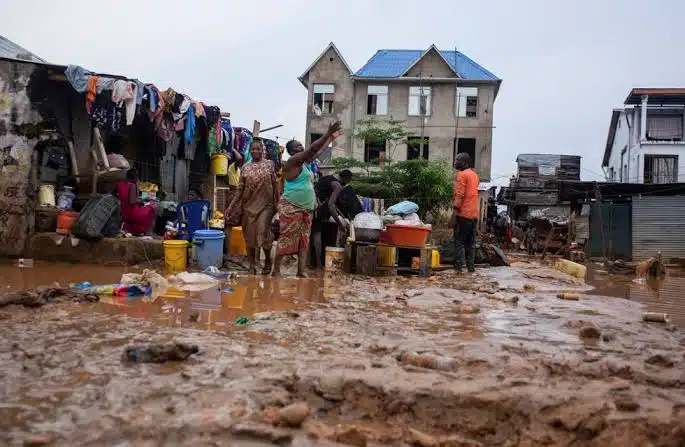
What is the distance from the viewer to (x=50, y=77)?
29.8 feet

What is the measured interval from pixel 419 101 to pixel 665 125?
13175 millimetres

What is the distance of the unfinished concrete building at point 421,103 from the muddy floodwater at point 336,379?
2782 cm

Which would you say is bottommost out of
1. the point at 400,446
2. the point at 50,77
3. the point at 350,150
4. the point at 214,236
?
the point at 400,446

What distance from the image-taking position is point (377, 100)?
32.8 meters

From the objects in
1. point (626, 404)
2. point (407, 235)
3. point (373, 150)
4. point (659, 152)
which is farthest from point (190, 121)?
point (659, 152)

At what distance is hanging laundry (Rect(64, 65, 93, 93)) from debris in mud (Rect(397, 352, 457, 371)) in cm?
775

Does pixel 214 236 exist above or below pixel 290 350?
above

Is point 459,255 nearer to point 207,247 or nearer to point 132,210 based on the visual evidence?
point 207,247

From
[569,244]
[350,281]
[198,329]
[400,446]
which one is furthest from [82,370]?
[569,244]

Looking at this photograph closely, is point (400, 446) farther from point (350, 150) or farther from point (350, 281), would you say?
point (350, 150)

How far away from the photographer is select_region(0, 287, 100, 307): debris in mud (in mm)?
4281

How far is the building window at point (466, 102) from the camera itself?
32.1 meters

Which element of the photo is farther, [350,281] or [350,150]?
[350,150]

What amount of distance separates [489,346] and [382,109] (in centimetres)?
3023
